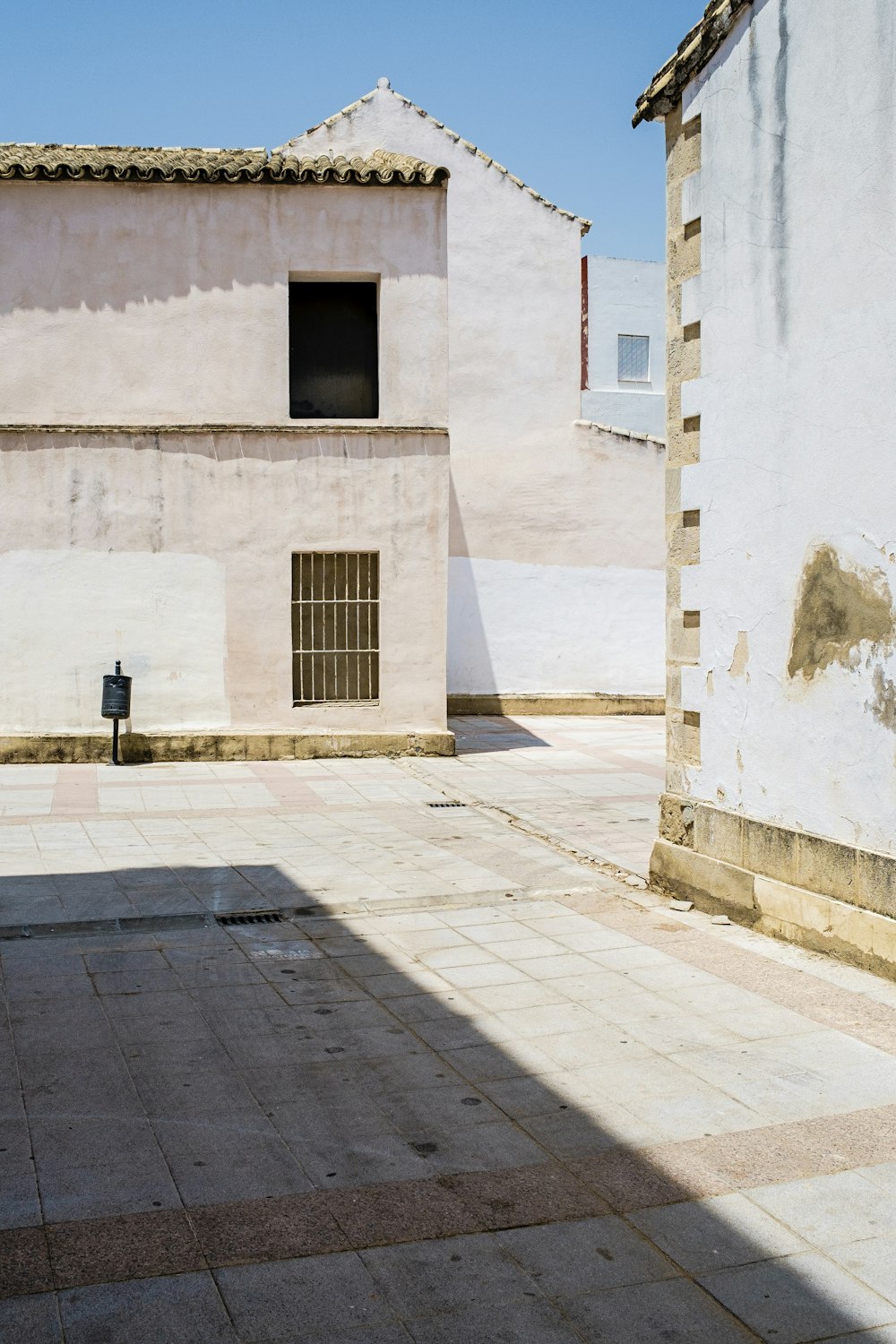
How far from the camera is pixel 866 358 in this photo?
6.10 meters

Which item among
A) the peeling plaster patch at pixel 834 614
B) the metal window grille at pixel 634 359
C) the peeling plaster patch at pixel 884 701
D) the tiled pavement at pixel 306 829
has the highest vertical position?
the metal window grille at pixel 634 359

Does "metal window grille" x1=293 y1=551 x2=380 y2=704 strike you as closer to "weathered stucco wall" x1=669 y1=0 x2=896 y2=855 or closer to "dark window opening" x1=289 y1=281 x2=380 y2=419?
"dark window opening" x1=289 y1=281 x2=380 y2=419

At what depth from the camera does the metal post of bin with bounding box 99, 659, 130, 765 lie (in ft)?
44.7

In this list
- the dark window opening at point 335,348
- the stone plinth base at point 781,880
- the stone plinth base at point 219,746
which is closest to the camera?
the stone plinth base at point 781,880

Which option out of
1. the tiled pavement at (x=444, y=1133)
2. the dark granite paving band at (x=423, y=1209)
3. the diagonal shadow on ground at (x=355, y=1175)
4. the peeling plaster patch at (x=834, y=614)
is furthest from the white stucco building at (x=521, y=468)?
the dark granite paving band at (x=423, y=1209)

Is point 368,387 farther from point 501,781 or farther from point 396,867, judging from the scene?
point 396,867

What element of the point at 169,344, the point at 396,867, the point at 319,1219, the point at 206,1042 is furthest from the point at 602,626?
the point at 319,1219

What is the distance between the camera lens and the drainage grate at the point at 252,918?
723cm

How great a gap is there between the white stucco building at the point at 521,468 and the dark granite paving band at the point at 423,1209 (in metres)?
14.9

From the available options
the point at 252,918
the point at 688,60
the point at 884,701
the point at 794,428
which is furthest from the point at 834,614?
the point at 252,918

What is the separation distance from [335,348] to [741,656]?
904cm

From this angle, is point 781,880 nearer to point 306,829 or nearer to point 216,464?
point 306,829

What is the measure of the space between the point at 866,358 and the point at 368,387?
373 inches

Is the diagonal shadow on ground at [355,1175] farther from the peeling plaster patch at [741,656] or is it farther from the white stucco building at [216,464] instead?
the white stucco building at [216,464]
